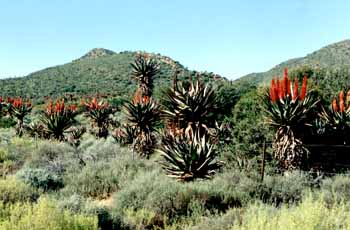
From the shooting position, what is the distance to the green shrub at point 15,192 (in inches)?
433

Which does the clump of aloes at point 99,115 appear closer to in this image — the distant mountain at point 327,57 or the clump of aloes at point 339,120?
the clump of aloes at point 339,120

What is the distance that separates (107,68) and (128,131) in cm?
6577

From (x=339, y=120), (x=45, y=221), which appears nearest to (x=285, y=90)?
(x=339, y=120)

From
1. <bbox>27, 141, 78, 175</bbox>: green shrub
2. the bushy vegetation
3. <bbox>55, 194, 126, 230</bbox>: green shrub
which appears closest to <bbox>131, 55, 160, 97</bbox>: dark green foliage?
the bushy vegetation

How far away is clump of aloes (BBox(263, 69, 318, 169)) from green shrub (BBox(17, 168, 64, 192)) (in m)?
7.39

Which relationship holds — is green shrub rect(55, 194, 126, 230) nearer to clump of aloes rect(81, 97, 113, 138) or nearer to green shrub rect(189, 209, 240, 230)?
green shrub rect(189, 209, 240, 230)

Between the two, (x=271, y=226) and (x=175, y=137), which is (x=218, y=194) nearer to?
(x=175, y=137)

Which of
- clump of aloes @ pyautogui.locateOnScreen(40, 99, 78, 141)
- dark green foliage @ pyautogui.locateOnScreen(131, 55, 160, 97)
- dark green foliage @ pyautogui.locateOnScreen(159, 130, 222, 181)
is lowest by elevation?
dark green foliage @ pyautogui.locateOnScreen(159, 130, 222, 181)

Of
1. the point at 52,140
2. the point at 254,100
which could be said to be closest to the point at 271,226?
the point at 254,100

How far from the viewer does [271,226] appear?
6.93 m

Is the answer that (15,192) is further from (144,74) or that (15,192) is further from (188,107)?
(144,74)

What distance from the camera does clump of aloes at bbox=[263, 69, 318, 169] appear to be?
1627 cm

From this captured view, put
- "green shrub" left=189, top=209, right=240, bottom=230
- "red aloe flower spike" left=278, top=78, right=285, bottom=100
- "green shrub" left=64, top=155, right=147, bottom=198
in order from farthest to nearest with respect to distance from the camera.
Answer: "red aloe flower spike" left=278, top=78, right=285, bottom=100
"green shrub" left=64, top=155, right=147, bottom=198
"green shrub" left=189, top=209, right=240, bottom=230

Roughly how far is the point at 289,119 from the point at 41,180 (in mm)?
8259
